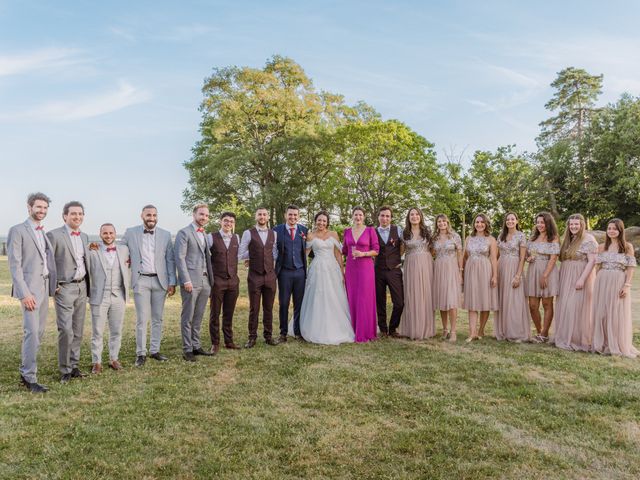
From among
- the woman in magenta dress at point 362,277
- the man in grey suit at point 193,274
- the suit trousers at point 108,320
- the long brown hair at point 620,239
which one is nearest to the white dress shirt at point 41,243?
the suit trousers at point 108,320

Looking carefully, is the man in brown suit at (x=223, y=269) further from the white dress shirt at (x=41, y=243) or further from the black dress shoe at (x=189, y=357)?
the white dress shirt at (x=41, y=243)

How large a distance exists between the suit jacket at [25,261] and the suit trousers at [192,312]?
5.93ft

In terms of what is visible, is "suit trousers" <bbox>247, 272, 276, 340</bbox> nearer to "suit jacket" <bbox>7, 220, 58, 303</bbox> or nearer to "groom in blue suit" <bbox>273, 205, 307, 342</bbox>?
"groom in blue suit" <bbox>273, 205, 307, 342</bbox>

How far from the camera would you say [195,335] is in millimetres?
6961

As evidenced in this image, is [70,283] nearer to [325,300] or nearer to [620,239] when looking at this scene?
[325,300]

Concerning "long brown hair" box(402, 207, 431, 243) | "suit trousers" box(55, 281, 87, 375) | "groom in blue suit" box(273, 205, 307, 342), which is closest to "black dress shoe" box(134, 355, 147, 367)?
"suit trousers" box(55, 281, 87, 375)

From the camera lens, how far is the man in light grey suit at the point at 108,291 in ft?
19.8

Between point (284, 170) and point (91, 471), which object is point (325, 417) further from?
point (284, 170)

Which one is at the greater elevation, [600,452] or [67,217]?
[67,217]

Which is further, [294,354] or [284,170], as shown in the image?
[284,170]

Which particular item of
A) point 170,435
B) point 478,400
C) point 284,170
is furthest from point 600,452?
point 284,170

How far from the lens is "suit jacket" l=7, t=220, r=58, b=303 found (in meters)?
5.26

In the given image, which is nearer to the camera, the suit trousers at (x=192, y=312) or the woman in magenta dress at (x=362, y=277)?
the suit trousers at (x=192, y=312)

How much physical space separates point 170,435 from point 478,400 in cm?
299
